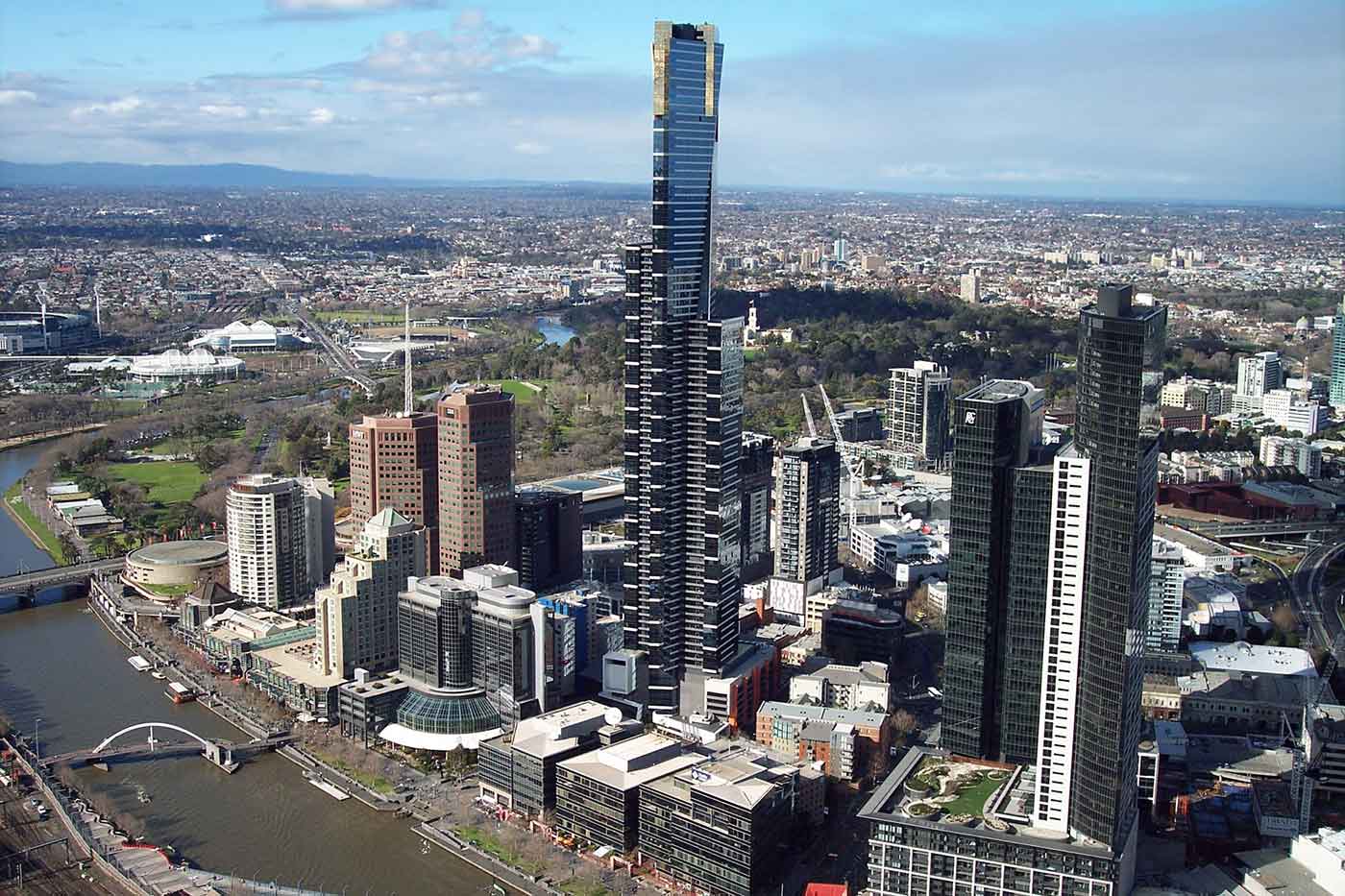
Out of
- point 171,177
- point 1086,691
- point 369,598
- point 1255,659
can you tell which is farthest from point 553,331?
point 171,177

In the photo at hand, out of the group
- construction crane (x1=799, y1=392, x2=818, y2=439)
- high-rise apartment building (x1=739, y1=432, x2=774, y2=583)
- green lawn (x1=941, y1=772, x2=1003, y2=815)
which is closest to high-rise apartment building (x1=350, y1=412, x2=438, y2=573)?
high-rise apartment building (x1=739, y1=432, x2=774, y2=583)

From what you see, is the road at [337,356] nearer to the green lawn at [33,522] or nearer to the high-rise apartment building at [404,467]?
the green lawn at [33,522]

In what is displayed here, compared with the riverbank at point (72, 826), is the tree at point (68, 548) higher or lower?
higher

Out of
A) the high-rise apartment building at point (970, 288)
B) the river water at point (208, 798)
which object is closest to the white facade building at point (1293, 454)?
the high-rise apartment building at point (970, 288)

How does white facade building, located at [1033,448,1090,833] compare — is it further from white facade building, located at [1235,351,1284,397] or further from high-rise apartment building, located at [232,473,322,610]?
white facade building, located at [1235,351,1284,397]

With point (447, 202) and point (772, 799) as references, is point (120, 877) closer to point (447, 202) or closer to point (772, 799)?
point (772, 799)

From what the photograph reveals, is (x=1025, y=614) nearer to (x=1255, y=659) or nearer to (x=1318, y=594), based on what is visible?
(x=1255, y=659)

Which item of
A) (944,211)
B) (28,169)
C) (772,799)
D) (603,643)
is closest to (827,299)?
(603,643)
